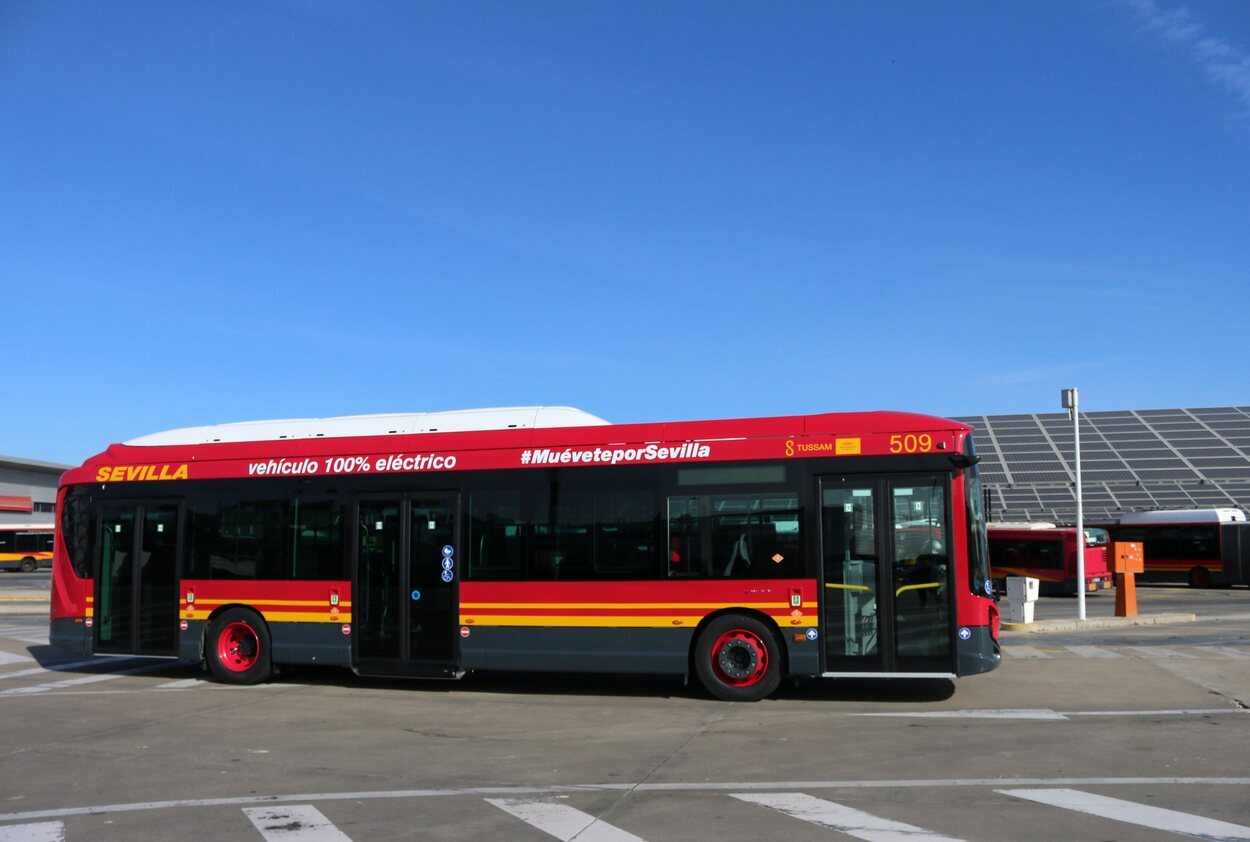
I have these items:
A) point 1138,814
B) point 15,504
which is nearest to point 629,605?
point 1138,814

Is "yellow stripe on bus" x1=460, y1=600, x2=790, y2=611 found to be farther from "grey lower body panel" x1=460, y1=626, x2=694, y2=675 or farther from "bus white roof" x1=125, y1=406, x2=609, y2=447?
"bus white roof" x1=125, y1=406, x2=609, y2=447

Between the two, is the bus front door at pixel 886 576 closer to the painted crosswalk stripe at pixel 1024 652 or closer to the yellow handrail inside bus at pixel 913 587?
the yellow handrail inside bus at pixel 913 587

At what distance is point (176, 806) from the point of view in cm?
780

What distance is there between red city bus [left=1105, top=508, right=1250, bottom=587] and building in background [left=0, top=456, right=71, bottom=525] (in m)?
69.0

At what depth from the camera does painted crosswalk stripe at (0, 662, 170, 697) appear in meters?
14.3

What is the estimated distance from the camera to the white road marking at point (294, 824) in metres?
6.89

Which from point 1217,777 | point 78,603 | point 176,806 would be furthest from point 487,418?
point 1217,777

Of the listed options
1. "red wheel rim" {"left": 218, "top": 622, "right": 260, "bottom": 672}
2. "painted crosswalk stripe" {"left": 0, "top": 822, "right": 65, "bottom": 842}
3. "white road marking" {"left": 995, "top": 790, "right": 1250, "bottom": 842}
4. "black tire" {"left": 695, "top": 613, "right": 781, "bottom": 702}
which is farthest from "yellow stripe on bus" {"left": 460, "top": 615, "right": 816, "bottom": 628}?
"painted crosswalk stripe" {"left": 0, "top": 822, "right": 65, "bottom": 842}

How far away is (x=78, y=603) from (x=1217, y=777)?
1409 cm

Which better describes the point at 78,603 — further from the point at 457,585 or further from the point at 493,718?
the point at 493,718

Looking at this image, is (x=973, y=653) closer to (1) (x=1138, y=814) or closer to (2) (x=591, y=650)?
(2) (x=591, y=650)

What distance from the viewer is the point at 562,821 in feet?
23.6

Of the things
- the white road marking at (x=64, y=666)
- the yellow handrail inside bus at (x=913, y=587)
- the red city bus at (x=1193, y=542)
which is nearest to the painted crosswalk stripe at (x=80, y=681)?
the white road marking at (x=64, y=666)

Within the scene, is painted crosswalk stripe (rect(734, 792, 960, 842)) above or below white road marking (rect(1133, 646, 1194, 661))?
above
